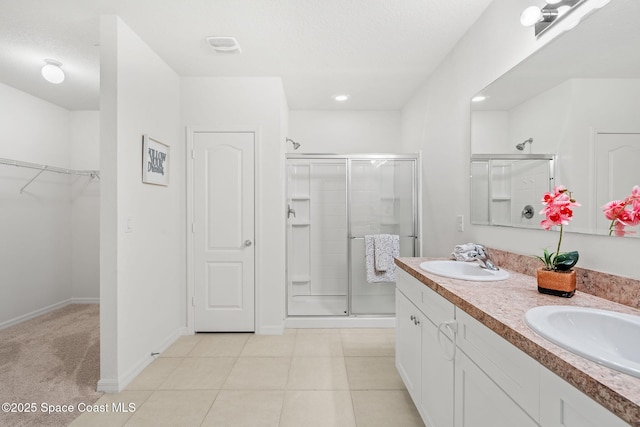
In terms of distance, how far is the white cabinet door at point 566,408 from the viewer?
577 millimetres

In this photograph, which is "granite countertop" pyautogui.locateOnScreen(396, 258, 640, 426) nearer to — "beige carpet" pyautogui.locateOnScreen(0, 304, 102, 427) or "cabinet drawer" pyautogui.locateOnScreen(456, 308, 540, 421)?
"cabinet drawer" pyautogui.locateOnScreen(456, 308, 540, 421)

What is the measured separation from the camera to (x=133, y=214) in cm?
217

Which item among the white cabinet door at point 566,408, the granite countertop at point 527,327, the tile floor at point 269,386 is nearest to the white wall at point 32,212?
the tile floor at point 269,386

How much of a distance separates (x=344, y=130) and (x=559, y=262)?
123 inches

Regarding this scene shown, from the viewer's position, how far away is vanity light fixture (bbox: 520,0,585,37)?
1326 millimetres

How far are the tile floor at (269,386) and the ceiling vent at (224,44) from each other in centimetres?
254

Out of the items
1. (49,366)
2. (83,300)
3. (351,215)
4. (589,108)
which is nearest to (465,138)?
(589,108)

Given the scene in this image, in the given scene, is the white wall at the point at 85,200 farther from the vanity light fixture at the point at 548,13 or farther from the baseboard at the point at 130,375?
the vanity light fixture at the point at 548,13

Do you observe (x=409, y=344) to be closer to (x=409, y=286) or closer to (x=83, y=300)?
(x=409, y=286)

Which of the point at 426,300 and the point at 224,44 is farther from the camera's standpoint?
the point at 224,44

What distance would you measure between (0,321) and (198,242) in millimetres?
2186

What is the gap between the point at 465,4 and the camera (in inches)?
73.8

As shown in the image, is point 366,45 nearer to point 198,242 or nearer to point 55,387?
point 198,242

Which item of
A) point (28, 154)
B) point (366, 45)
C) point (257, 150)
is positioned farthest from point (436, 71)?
point (28, 154)
